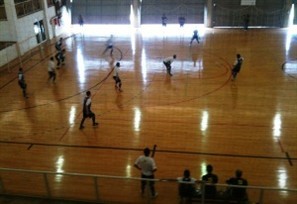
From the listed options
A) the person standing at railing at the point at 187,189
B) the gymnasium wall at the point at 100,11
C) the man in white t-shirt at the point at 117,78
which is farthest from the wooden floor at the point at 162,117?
the gymnasium wall at the point at 100,11

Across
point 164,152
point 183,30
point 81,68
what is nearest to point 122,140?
point 164,152

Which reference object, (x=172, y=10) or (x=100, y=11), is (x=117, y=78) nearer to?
(x=172, y=10)

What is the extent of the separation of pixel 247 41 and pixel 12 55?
49.8 feet

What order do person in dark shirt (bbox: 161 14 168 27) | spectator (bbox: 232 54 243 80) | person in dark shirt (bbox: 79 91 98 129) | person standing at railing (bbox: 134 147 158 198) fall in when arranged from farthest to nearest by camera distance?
person in dark shirt (bbox: 161 14 168 27), spectator (bbox: 232 54 243 80), person in dark shirt (bbox: 79 91 98 129), person standing at railing (bbox: 134 147 158 198)

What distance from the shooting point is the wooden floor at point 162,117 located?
373 inches

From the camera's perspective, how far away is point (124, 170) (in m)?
9.24

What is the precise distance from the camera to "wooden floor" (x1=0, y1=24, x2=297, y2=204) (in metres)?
9.48

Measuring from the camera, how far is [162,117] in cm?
1224

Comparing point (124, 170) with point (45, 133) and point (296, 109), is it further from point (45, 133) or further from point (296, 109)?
point (296, 109)

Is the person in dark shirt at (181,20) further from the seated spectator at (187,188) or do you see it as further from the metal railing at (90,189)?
the seated spectator at (187,188)

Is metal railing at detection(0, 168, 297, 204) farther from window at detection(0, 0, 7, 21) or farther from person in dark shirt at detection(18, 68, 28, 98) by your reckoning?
window at detection(0, 0, 7, 21)

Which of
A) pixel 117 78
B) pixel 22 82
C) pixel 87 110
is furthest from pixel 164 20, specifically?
pixel 87 110

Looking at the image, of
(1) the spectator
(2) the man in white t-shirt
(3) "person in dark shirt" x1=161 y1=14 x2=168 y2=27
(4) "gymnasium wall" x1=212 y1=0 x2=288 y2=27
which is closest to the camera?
(2) the man in white t-shirt

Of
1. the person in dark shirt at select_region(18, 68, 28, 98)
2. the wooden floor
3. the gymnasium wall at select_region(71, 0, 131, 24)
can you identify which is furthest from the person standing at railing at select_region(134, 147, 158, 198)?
the gymnasium wall at select_region(71, 0, 131, 24)
